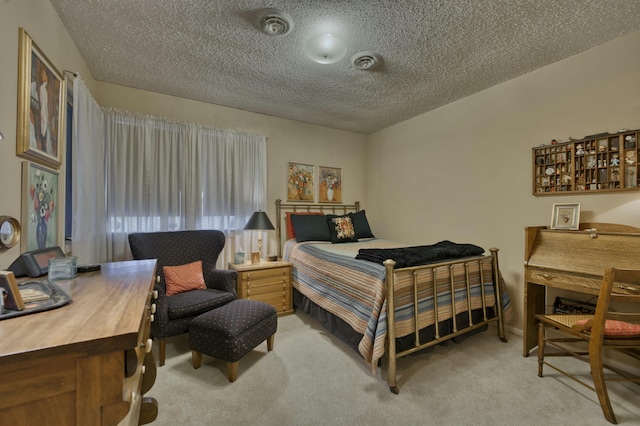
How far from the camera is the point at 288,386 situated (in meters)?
1.92

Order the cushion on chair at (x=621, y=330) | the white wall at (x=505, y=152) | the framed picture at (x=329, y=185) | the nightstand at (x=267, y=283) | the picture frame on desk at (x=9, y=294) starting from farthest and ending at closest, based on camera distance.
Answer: the framed picture at (x=329, y=185) → the nightstand at (x=267, y=283) → the white wall at (x=505, y=152) → the cushion on chair at (x=621, y=330) → the picture frame on desk at (x=9, y=294)

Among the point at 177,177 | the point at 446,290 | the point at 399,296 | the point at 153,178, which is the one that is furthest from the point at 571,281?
the point at 153,178

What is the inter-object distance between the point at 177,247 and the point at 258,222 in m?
0.94

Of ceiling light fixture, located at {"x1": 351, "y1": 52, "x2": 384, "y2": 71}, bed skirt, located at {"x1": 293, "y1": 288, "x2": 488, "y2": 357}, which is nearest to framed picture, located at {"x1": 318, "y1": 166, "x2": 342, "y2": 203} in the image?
bed skirt, located at {"x1": 293, "y1": 288, "x2": 488, "y2": 357}

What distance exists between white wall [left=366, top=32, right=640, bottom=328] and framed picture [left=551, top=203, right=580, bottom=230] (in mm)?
122

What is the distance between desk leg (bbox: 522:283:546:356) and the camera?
2.30 metres

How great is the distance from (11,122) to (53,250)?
681 millimetres

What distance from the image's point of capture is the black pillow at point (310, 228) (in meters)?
3.57

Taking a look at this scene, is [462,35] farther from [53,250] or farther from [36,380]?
[53,250]

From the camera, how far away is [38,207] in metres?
1.53

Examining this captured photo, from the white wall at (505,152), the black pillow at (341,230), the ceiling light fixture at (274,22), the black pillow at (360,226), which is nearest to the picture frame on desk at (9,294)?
the ceiling light fixture at (274,22)

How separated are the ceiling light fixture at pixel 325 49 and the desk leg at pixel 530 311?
103 inches

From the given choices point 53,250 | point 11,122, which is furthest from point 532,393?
point 11,122

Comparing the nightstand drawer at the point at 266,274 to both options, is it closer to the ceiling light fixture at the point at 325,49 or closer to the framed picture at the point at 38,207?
the framed picture at the point at 38,207
